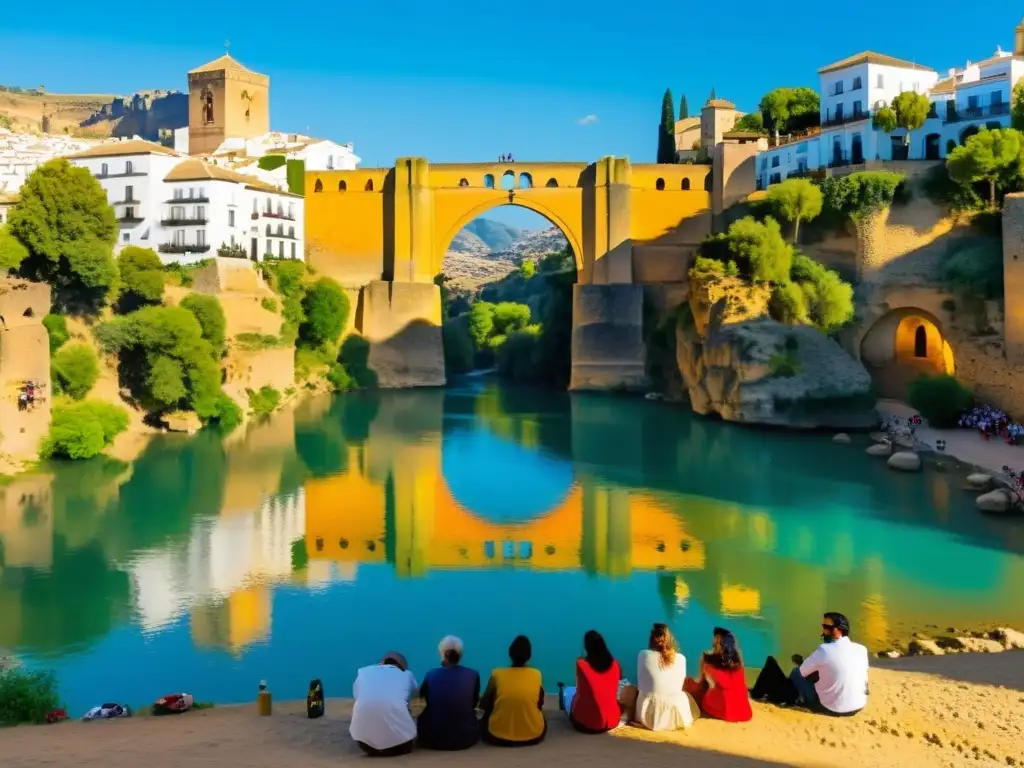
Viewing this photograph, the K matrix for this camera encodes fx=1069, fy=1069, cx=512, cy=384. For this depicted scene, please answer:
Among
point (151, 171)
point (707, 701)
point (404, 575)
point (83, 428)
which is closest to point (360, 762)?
point (707, 701)

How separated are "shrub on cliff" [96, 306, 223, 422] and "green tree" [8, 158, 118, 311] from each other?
1.24m

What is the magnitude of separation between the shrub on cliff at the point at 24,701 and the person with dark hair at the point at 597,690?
13.8 ft

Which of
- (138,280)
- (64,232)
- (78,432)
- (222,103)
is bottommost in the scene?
(78,432)

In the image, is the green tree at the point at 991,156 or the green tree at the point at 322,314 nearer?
the green tree at the point at 991,156

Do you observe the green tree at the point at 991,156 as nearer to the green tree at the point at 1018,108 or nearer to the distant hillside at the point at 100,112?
the green tree at the point at 1018,108

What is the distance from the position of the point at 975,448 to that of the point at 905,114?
11.9 meters

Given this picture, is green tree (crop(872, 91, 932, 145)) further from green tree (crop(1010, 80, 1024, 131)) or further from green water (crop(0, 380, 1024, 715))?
green water (crop(0, 380, 1024, 715))

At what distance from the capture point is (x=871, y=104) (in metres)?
31.0

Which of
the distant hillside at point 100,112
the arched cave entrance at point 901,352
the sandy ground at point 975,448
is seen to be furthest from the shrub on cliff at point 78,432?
the distant hillside at point 100,112

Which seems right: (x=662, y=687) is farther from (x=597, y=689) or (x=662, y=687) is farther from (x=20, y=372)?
(x=20, y=372)

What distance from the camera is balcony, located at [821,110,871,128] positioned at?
3084 centimetres

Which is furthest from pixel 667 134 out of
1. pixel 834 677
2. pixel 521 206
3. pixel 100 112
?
pixel 100 112

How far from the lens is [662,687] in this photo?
255 inches

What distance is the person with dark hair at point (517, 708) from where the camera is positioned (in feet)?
20.4
